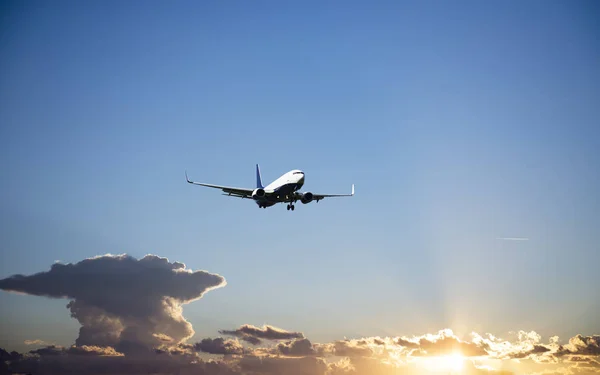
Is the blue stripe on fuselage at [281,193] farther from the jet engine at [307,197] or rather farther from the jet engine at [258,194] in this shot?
the jet engine at [307,197]

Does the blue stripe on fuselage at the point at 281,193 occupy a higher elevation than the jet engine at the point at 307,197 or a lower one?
lower

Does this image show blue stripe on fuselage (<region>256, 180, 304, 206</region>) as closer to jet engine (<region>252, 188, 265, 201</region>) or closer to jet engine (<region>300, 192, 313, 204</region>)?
jet engine (<region>252, 188, 265, 201</region>)

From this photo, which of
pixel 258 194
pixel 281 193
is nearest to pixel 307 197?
pixel 281 193

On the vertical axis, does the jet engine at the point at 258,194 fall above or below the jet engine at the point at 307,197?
below

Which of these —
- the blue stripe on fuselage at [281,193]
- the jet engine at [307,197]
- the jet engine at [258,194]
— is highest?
the jet engine at [307,197]

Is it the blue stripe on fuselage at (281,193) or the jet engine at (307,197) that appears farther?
the jet engine at (307,197)

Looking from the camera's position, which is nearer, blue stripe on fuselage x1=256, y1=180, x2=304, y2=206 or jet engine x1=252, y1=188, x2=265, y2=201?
blue stripe on fuselage x1=256, y1=180, x2=304, y2=206

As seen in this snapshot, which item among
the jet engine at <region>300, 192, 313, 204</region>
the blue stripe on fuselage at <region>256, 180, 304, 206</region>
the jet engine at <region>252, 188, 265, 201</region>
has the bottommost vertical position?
the jet engine at <region>252, 188, 265, 201</region>

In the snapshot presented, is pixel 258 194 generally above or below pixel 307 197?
below

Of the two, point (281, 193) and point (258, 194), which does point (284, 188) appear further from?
point (258, 194)

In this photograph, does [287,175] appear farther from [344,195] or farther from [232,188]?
[344,195]

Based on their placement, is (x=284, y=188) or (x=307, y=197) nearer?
(x=284, y=188)

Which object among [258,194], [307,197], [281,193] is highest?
[307,197]

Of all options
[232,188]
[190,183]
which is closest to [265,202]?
[232,188]
